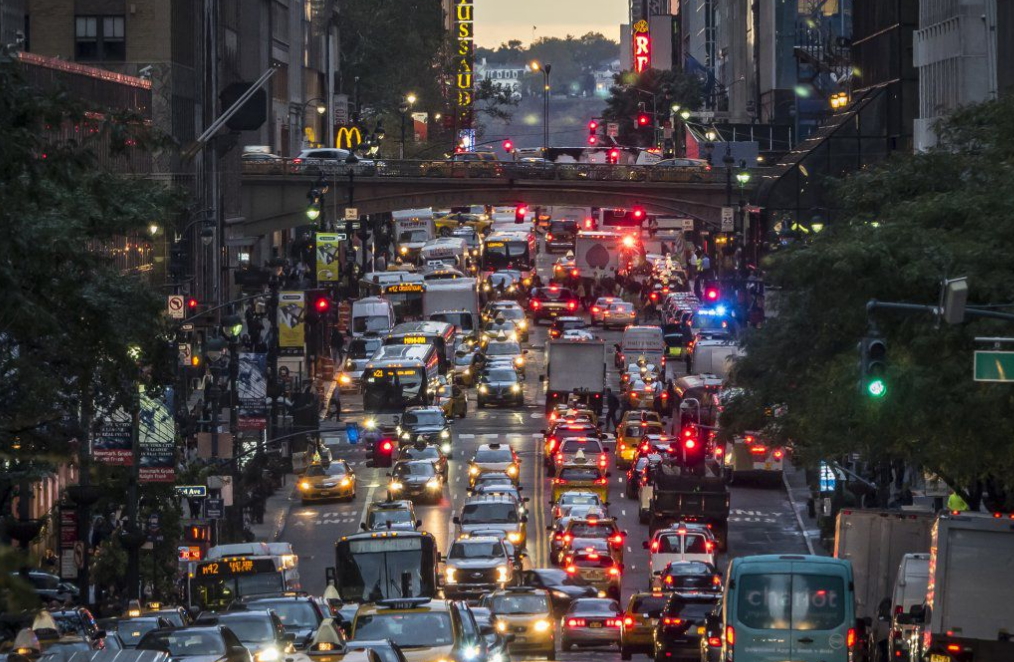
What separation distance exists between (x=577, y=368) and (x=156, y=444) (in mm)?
36093

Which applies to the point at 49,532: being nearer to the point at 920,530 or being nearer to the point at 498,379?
the point at 920,530

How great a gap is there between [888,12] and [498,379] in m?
20.2

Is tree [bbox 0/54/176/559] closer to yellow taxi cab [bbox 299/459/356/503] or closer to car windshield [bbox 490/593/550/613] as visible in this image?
car windshield [bbox 490/593/550/613]

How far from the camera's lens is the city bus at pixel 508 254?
124m

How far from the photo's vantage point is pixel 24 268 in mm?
20750

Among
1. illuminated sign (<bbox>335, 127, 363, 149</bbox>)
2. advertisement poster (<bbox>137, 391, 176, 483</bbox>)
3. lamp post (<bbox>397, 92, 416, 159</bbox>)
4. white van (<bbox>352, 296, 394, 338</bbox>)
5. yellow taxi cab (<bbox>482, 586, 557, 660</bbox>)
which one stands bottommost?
yellow taxi cab (<bbox>482, 586, 557, 660</bbox>)

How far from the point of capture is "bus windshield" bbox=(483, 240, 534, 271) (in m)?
124

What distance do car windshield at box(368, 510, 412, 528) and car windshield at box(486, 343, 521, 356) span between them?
1395 inches

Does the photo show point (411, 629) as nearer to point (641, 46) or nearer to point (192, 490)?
point (192, 490)

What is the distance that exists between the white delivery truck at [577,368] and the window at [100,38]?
19.6 metres

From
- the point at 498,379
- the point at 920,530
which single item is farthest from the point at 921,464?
the point at 498,379

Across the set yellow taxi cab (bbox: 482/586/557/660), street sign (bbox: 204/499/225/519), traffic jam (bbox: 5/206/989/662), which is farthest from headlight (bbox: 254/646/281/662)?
street sign (bbox: 204/499/225/519)

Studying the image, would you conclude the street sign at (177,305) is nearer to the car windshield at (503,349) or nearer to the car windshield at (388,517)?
the car windshield at (388,517)

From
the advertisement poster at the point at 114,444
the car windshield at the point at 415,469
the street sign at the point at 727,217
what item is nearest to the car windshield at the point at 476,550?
the advertisement poster at the point at 114,444
